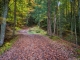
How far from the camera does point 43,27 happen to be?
36.8 m

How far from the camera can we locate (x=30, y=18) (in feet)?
153

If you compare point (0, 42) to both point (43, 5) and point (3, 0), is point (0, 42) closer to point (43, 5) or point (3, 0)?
point (3, 0)

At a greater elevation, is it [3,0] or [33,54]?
[3,0]

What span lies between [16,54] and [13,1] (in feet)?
36.0

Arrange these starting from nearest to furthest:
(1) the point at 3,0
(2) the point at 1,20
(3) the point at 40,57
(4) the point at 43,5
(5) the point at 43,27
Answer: (3) the point at 40,57
(2) the point at 1,20
(1) the point at 3,0
(4) the point at 43,5
(5) the point at 43,27

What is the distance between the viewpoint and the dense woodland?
16.2 meters

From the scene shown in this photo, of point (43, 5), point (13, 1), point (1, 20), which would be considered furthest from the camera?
point (43, 5)

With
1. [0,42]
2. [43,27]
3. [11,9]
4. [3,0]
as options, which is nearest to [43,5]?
[43,27]

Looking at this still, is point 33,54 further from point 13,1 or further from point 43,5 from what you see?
point 43,5

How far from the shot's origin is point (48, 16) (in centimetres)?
1936

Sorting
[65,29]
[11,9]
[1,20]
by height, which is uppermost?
[11,9]

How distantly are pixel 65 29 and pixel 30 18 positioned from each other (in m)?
17.4

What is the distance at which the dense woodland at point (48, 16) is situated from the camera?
16.2 meters

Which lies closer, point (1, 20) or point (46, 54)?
point (46, 54)
